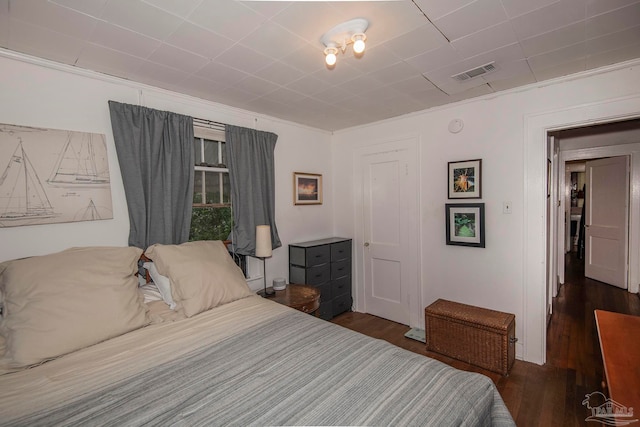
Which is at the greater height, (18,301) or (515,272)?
(18,301)

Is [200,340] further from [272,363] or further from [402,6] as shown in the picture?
[402,6]

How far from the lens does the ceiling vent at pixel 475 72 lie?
7.05ft

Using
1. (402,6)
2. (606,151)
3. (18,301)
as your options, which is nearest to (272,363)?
(18,301)

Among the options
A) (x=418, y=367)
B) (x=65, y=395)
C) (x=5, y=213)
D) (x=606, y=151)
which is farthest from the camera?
(x=606, y=151)

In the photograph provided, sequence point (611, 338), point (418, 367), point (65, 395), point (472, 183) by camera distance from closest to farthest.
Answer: point (65, 395) < point (418, 367) < point (611, 338) < point (472, 183)

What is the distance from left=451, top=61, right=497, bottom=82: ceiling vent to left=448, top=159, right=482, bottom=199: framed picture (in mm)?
844

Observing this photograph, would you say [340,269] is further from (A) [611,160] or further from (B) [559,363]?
(A) [611,160]

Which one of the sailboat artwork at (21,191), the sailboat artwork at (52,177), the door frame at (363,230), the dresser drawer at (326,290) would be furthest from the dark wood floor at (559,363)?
the sailboat artwork at (21,191)

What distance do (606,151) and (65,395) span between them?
6.23 metres

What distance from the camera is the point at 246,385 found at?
1172 millimetres

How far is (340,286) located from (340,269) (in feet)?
0.73

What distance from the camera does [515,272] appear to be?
8.78 feet

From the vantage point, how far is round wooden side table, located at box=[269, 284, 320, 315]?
255cm

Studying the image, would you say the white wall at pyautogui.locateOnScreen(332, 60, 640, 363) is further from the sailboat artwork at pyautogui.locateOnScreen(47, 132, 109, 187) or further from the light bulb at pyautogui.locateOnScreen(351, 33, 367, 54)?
the sailboat artwork at pyautogui.locateOnScreen(47, 132, 109, 187)
